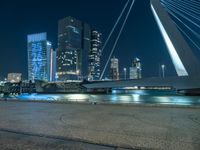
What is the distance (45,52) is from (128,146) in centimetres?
13059

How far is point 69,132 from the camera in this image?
5.16 metres

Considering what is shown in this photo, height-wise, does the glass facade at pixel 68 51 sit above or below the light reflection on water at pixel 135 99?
above

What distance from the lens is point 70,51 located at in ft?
394

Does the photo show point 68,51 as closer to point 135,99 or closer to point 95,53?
point 95,53

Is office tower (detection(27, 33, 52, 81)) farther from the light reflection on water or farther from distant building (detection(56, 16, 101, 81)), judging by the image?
the light reflection on water

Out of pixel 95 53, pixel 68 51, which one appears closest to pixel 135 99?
pixel 68 51

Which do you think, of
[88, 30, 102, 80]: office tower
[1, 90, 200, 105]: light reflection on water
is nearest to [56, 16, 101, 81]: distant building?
[88, 30, 102, 80]: office tower

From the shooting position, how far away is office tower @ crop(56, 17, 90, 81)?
116938 mm

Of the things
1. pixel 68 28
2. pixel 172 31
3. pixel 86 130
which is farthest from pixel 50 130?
pixel 68 28

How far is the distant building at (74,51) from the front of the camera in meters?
117

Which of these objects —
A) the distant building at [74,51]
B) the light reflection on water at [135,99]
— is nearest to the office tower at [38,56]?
the distant building at [74,51]

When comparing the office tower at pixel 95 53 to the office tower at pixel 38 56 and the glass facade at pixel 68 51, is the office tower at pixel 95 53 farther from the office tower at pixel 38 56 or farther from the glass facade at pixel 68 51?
the office tower at pixel 38 56

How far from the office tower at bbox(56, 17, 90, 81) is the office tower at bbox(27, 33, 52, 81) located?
970cm

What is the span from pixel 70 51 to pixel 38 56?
2469 centimetres
